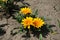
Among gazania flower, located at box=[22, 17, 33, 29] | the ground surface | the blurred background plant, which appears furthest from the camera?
the blurred background plant

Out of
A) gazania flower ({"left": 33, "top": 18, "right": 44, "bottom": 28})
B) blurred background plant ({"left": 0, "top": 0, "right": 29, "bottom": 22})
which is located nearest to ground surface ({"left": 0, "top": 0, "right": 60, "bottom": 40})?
blurred background plant ({"left": 0, "top": 0, "right": 29, "bottom": 22})

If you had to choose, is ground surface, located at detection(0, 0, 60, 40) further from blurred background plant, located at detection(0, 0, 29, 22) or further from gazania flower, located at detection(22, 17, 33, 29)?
gazania flower, located at detection(22, 17, 33, 29)

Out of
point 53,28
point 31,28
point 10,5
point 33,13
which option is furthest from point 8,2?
point 53,28

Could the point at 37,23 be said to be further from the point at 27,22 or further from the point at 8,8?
the point at 8,8

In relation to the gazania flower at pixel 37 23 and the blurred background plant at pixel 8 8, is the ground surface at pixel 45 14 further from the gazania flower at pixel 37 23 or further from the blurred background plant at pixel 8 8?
the gazania flower at pixel 37 23

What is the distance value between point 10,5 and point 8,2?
0.07 metres

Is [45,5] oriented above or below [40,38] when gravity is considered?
above

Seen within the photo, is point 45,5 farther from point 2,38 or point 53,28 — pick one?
point 2,38

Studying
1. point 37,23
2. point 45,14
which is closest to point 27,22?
point 37,23

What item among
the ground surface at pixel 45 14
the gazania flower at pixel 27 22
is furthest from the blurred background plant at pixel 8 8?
the gazania flower at pixel 27 22

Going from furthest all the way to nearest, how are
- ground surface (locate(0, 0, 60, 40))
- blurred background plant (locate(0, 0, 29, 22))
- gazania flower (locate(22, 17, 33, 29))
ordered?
blurred background plant (locate(0, 0, 29, 22)) → ground surface (locate(0, 0, 60, 40)) → gazania flower (locate(22, 17, 33, 29))

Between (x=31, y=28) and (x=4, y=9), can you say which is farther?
(x=4, y=9)

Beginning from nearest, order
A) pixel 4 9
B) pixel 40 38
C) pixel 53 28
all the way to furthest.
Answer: pixel 40 38 < pixel 53 28 < pixel 4 9

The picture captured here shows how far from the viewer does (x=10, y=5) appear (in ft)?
11.8
